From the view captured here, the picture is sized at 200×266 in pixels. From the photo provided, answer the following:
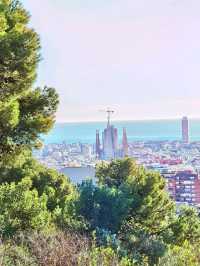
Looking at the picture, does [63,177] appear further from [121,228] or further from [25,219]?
[25,219]

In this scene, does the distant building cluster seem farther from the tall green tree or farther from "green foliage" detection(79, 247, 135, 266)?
"green foliage" detection(79, 247, 135, 266)

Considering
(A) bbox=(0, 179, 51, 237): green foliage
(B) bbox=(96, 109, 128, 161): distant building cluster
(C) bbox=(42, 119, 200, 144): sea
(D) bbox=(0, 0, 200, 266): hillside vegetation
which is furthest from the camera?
(C) bbox=(42, 119, 200, 144): sea

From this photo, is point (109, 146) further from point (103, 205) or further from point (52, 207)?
point (103, 205)

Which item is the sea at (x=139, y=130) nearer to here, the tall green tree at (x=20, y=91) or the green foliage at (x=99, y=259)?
the tall green tree at (x=20, y=91)

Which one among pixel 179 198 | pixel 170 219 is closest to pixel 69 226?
pixel 170 219

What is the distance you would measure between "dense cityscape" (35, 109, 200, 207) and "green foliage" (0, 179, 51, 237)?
23.9 ft

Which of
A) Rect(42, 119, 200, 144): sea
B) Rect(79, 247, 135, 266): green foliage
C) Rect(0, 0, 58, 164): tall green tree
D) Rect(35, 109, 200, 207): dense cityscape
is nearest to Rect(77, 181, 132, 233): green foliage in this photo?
Rect(0, 0, 58, 164): tall green tree

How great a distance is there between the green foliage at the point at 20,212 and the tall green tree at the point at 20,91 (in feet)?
2.18

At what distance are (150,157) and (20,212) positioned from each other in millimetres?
69946

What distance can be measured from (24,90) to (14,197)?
159 centimetres

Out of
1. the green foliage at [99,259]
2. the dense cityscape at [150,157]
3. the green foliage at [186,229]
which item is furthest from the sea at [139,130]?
the green foliage at [99,259]

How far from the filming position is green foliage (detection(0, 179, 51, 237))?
21.1ft

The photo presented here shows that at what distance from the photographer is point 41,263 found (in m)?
3.94

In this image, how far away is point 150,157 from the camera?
76312mm
